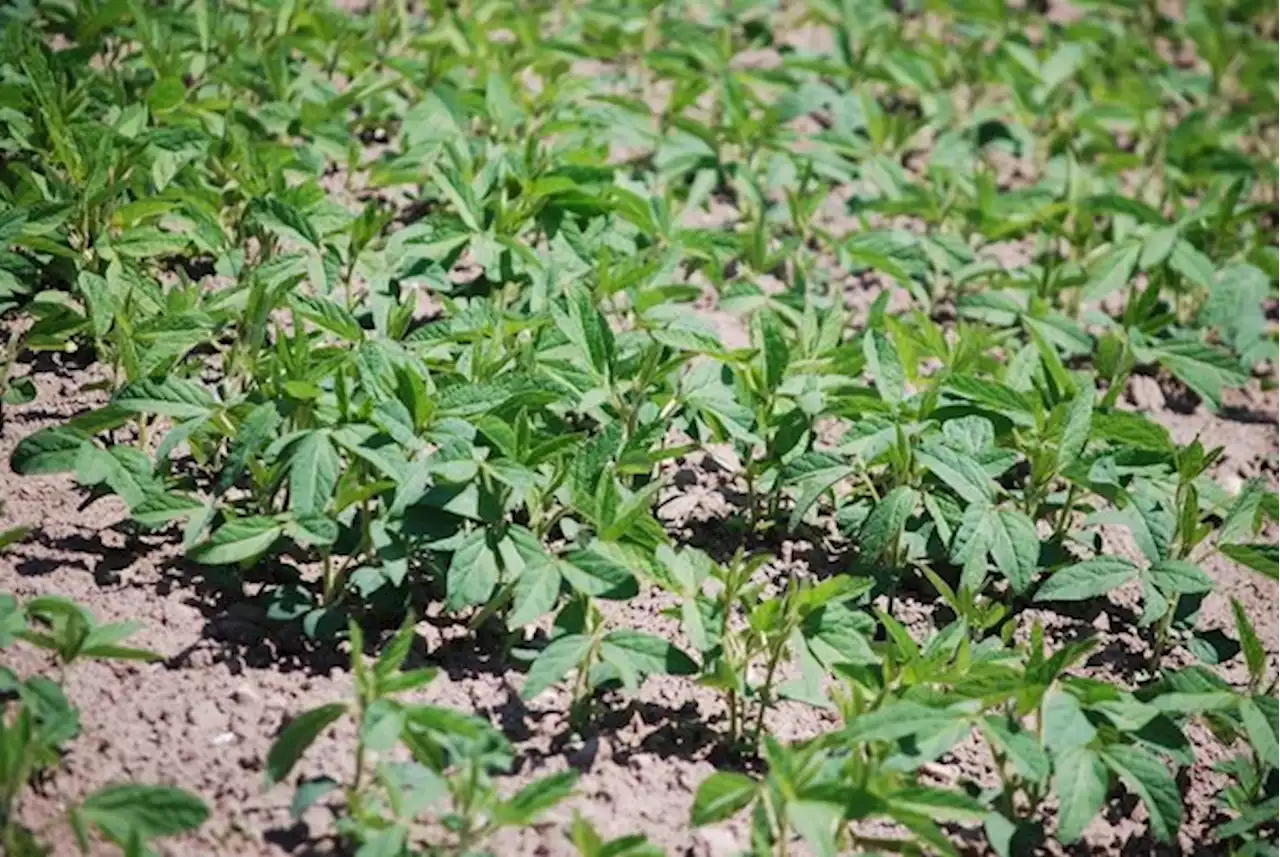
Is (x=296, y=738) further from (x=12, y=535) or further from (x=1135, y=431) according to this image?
(x=1135, y=431)

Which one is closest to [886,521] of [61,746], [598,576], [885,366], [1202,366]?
[885,366]

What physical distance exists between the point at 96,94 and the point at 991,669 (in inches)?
102

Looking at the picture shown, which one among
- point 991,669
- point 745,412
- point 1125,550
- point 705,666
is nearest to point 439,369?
point 745,412

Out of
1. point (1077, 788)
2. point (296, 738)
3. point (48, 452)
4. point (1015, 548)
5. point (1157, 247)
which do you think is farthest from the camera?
point (1157, 247)

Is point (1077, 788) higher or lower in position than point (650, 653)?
→ lower

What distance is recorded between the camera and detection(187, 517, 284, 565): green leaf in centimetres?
260

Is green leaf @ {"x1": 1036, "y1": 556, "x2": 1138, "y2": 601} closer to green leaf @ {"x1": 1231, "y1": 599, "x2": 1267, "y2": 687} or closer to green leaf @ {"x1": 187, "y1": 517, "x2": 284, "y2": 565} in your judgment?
green leaf @ {"x1": 1231, "y1": 599, "x2": 1267, "y2": 687}

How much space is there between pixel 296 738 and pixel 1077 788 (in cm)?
129

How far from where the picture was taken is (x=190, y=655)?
2.62 m

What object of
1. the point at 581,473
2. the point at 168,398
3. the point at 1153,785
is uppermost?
the point at 168,398

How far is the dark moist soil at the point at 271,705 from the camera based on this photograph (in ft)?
7.86

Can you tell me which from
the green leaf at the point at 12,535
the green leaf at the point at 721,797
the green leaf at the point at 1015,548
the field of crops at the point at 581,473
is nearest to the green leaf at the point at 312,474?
the field of crops at the point at 581,473

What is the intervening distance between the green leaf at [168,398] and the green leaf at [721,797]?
1185 mm

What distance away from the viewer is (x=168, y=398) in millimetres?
2793
